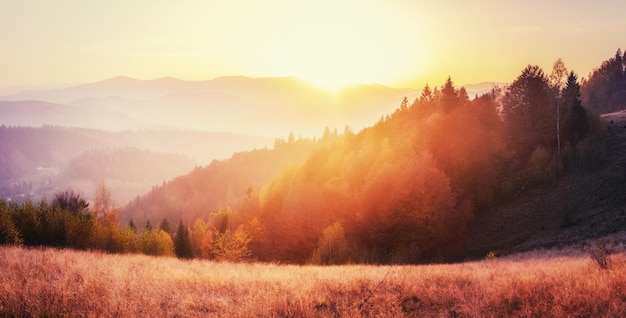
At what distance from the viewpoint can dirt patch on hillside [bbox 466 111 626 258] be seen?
36.8 metres

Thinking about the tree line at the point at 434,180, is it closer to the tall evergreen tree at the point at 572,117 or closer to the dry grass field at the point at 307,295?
the tall evergreen tree at the point at 572,117

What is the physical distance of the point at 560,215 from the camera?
41.9m

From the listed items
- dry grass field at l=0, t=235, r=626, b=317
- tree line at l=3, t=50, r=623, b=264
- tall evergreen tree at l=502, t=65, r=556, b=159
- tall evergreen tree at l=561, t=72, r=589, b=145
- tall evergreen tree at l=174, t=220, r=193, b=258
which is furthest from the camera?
tall evergreen tree at l=174, t=220, r=193, b=258

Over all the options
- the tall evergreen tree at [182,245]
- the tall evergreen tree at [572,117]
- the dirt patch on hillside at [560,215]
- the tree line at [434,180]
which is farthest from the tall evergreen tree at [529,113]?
the tall evergreen tree at [182,245]

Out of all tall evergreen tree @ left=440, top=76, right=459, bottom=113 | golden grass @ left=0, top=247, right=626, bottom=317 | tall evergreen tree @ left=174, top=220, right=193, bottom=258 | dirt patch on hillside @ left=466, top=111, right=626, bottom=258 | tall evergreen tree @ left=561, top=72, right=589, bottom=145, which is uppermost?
tall evergreen tree @ left=440, top=76, right=459, bottom=113

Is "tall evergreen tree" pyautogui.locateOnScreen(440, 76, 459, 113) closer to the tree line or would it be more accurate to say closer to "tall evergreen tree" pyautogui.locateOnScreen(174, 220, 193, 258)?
the tree line

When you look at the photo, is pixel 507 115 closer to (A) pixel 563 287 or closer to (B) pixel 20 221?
(A) pixel 563 287

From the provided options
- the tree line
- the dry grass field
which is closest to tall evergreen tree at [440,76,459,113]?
the tree line

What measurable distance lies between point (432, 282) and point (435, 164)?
152 ft

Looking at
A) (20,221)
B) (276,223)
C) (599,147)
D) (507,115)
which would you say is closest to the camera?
(20,221)

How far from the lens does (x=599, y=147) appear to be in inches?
2004

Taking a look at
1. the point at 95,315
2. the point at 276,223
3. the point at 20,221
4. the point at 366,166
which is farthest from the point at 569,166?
the point at 20,221

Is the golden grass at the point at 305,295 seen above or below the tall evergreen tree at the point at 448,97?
below

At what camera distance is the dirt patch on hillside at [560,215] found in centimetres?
3683
